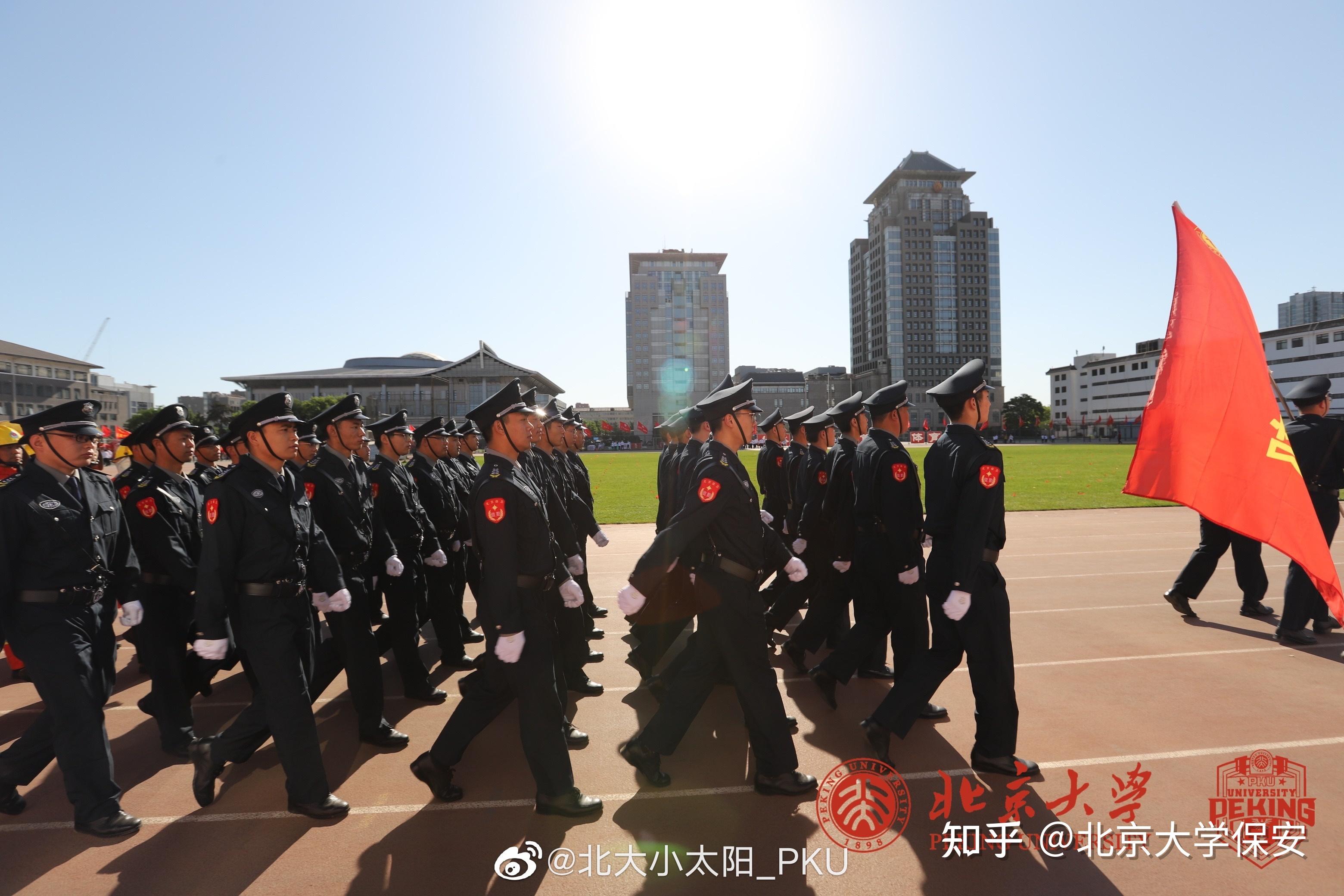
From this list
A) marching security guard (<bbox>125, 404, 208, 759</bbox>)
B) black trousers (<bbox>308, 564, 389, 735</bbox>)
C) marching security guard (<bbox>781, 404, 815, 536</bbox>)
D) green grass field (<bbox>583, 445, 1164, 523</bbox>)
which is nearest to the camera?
black trousers (<bbox>308, 564, 389, 735</bbox>)

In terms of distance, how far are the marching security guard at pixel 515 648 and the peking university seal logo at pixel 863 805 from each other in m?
1.26

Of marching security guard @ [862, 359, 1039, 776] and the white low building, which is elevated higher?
the white low building

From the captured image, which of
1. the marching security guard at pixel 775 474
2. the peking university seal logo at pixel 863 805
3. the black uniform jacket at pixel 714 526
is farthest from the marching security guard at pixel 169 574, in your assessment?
the marching security guard at pixel 775 474

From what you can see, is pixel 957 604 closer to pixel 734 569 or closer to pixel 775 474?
pixel 734 569

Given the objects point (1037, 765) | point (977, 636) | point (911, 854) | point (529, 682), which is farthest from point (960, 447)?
point (529, 682)

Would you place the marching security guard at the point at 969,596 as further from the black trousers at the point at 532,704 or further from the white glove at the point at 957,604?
the black trousers at the point at 532,704

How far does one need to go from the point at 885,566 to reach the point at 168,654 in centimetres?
510

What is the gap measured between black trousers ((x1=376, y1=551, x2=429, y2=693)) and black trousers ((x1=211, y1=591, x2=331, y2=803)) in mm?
1526

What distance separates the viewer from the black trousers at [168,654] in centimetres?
474

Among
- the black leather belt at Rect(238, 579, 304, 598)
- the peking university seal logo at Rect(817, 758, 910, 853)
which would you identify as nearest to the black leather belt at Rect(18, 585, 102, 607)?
the black leather belt at Rect(238, 579, 304, 598)

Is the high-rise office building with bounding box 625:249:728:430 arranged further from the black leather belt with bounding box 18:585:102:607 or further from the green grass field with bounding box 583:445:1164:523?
the black leather belt with bounding box 18:585:102:607

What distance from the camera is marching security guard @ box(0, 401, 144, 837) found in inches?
146

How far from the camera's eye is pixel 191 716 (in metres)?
5.01

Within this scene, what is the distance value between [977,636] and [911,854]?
1.28m
